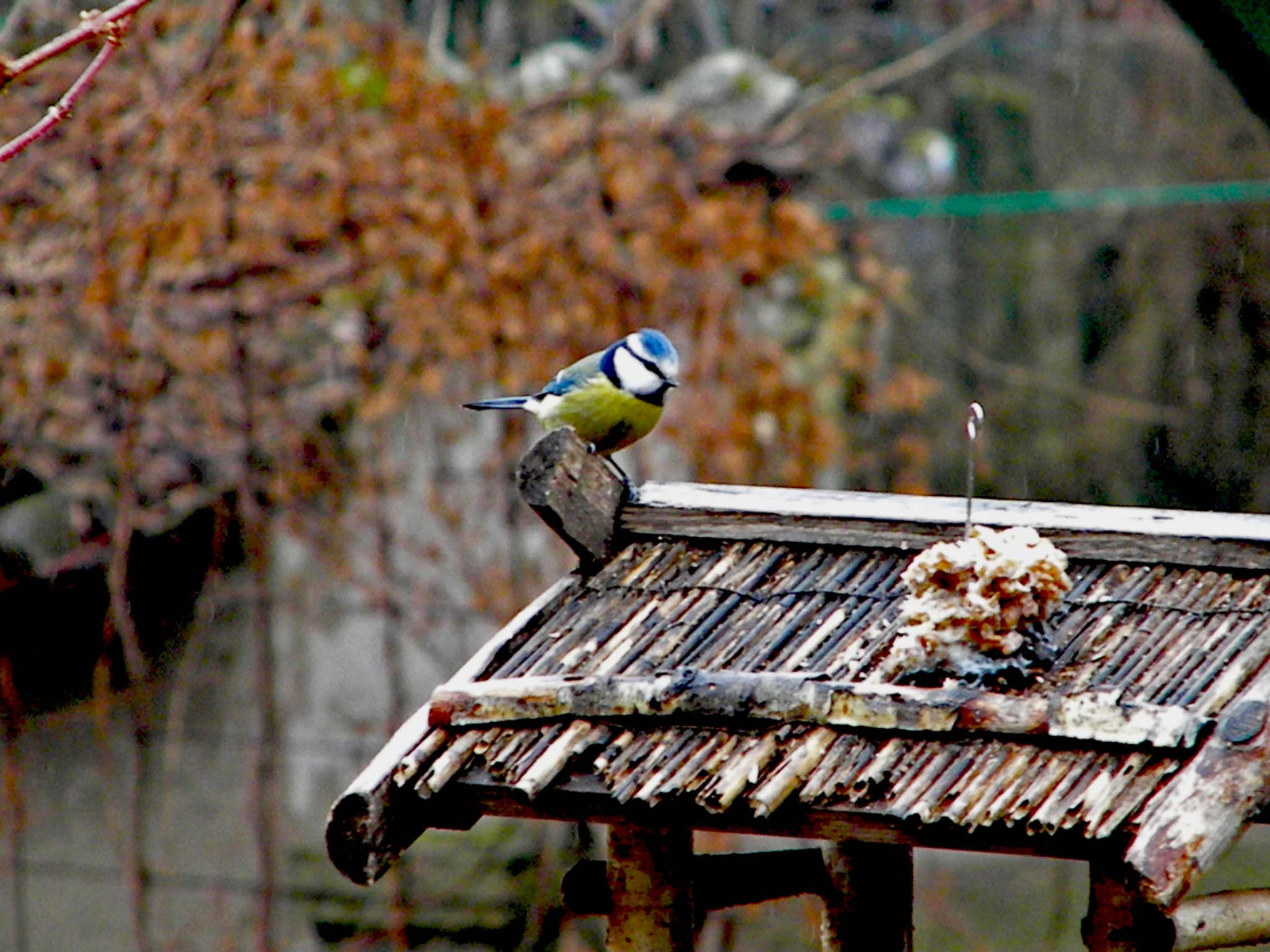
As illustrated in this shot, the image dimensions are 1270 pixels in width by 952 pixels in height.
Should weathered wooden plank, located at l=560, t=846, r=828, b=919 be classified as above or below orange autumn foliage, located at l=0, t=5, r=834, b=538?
below

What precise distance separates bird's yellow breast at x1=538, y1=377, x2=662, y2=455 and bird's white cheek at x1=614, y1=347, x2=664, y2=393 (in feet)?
0.06

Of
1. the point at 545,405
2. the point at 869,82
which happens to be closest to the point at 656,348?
the point at 545,405

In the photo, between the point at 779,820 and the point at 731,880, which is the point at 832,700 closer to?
the point at 779,820

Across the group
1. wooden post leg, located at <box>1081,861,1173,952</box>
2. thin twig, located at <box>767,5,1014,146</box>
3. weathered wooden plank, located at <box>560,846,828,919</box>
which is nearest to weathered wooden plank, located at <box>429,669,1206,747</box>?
wooden post leg, located at <box>1081,861,1173,952</box>

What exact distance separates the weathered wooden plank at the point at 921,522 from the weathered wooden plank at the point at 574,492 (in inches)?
1.7

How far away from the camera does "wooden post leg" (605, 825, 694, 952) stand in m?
2.26

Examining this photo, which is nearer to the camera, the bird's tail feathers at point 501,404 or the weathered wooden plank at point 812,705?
the weathered wooden plank at point 812,705

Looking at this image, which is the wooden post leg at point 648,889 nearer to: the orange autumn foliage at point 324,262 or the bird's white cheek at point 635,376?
the bird's white cheek at point 635,376

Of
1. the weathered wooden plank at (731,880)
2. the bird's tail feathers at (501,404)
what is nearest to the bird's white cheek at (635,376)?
the bird's tail feathers at (501,404)

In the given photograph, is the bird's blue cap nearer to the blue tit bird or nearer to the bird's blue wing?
the blue tit bird

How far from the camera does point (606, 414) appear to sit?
10.6ft

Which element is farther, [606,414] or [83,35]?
[606,414]

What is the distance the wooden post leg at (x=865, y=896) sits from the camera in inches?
99.7

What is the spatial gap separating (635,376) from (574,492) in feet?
3.19
